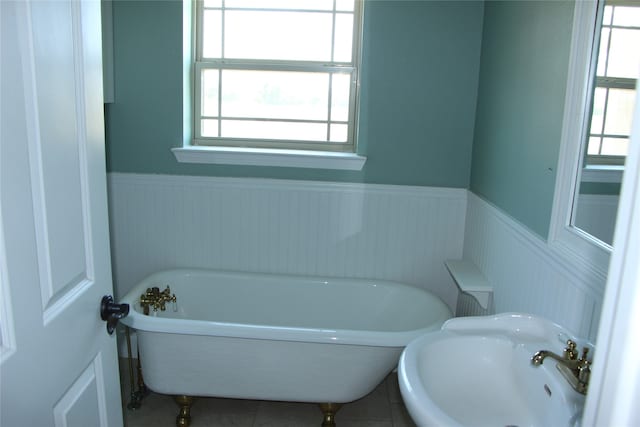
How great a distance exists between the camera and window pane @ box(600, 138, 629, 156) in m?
1.47

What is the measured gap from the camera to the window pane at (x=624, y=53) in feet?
4.65

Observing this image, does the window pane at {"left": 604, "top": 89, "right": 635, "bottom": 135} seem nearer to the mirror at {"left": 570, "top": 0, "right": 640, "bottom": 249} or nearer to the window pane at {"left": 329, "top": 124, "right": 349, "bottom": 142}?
the mirror at {"left": 570, "top": 0, "right": 640, "bottom": 249}

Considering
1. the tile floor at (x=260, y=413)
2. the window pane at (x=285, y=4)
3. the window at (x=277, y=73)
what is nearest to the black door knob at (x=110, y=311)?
the tile floor at (x=260, y=413)

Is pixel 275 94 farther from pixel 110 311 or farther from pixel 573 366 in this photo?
pixel 573 366

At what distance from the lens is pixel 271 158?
2990 mm

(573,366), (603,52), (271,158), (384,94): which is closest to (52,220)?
(573,366)

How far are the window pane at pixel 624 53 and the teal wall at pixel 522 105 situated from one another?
9.2 inches

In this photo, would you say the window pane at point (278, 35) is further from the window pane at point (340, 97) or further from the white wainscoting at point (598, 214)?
the white wainscoting at point (598, 214)

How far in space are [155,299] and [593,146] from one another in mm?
2077

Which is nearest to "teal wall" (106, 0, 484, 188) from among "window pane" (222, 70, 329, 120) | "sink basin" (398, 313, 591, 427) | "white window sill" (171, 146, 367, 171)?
"white window sill" (171, 146, 367, 171)

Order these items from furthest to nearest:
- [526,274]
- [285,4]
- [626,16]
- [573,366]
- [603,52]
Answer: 1. [285,4]
2. [526,274]
3. [603,52]
4. [626,16]
5. [573,366]

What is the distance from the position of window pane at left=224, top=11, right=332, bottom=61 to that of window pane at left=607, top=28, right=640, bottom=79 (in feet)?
5.88

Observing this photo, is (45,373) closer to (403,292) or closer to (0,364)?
(0,364)

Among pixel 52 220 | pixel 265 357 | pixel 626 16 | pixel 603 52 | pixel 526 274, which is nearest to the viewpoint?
pixel 52 220
